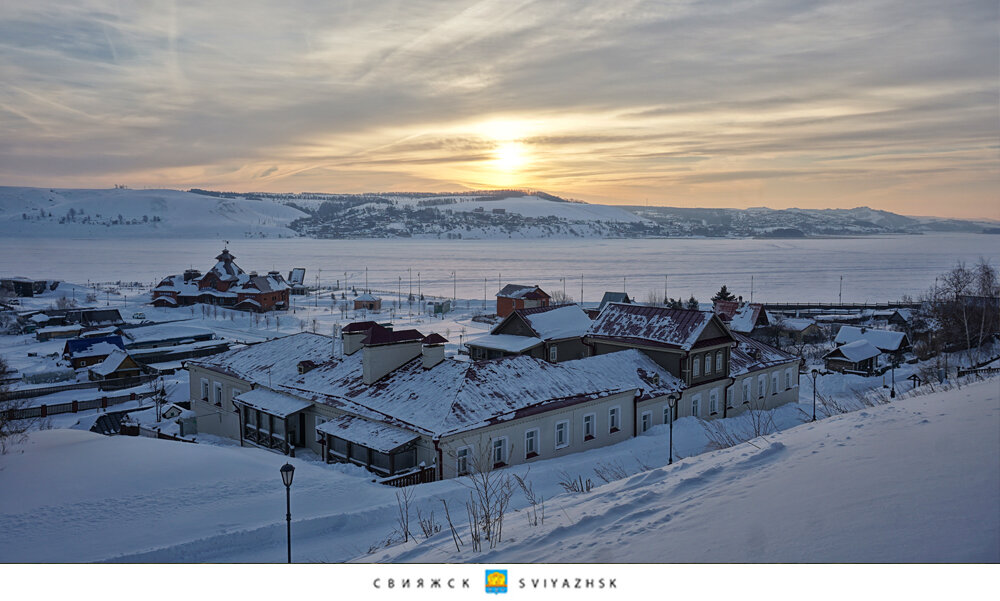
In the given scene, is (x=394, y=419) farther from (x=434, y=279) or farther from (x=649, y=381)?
(x=434, y=279)

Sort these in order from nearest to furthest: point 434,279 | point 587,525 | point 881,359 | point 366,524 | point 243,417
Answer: point 587,525 → point 366,524 → point 243,417 → point 881,359 → point 434,279

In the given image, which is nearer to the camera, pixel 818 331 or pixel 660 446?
pixel 660 446

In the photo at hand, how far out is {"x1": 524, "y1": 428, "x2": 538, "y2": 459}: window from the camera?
18406mm

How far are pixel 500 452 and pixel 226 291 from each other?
2799 inches

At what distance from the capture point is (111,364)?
3734cm

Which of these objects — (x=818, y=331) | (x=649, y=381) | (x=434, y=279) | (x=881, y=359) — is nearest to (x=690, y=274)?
(x=434, y=279)

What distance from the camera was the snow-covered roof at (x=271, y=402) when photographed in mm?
20337

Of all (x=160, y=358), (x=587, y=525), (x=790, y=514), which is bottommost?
(x=160, y=358)

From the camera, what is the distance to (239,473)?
13508 mm

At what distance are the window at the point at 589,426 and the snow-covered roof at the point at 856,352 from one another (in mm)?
25669

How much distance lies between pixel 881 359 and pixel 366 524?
137ft
